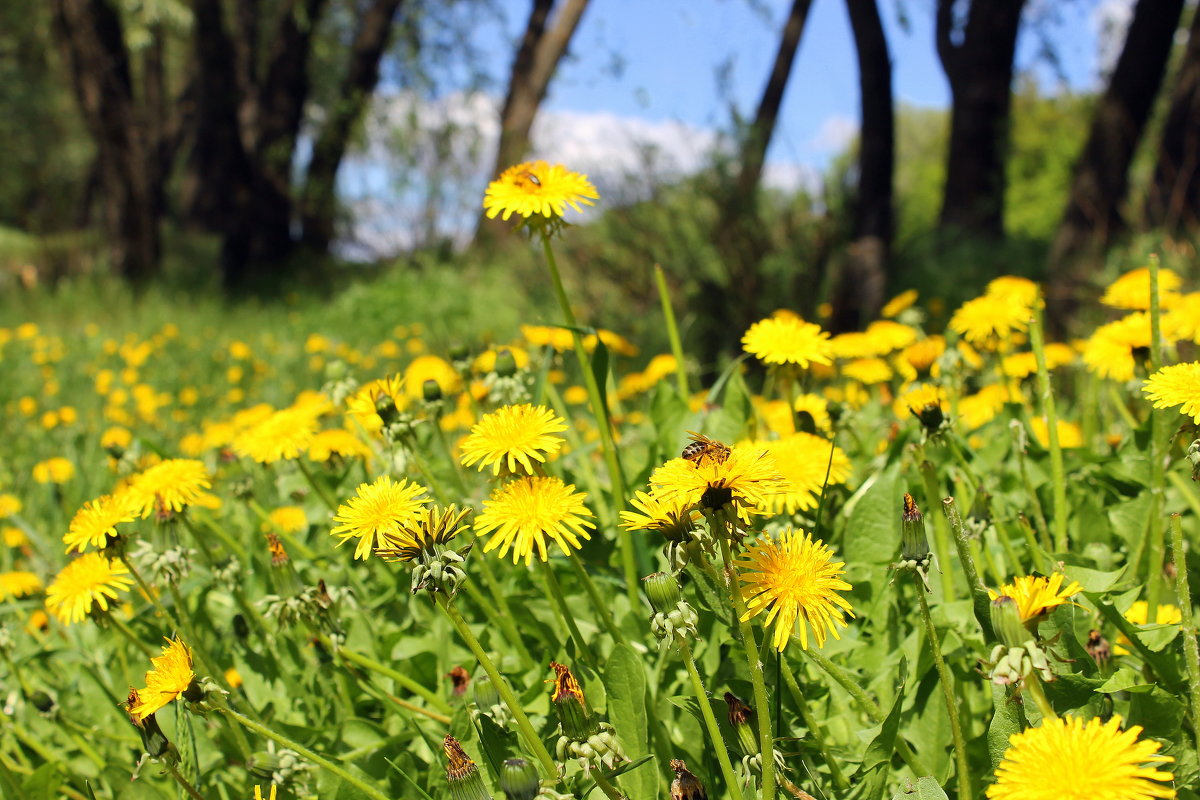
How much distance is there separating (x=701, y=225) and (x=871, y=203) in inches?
42.8

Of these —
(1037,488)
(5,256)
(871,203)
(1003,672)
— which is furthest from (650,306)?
(5,256)

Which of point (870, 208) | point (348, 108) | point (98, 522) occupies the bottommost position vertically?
point (98, 522)

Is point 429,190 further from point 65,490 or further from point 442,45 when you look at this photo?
point 65,490

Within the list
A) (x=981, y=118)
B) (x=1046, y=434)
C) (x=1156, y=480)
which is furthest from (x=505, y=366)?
(x=981, y=118)

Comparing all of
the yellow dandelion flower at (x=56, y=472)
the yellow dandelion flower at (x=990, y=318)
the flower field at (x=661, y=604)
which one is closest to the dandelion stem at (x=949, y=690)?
the flower field at (x=661, y=604)

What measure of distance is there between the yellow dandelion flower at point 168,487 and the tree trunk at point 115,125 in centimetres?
781

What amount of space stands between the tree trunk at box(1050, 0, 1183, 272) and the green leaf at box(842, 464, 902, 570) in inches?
172

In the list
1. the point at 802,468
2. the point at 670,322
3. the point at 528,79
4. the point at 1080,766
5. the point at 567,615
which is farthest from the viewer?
the point at 528,79

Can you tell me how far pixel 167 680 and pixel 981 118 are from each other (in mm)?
7850

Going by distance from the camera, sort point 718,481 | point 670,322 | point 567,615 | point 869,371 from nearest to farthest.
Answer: point 718,481, point 567,615, point 670,322, point 869,371

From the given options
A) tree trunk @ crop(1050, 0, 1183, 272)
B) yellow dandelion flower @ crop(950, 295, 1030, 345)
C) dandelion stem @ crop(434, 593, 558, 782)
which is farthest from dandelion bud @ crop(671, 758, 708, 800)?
tree trunk @ crop(1050, 0, 1183, 272)

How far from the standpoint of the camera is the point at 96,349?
5.99 meters

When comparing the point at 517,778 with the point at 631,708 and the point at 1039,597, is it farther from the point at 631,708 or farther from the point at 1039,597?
the point at 1039,597

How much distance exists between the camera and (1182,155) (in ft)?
15.1
